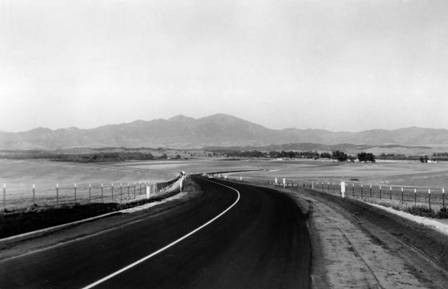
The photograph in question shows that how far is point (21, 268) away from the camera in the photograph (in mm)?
10383

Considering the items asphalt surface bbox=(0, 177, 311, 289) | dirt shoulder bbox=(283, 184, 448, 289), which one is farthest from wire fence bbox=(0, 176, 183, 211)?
dirt shoulder bbox=(283, 184, 448, 289)

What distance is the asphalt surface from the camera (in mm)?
9234

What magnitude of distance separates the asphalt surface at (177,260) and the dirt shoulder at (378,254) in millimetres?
514

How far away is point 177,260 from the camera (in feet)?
37.1

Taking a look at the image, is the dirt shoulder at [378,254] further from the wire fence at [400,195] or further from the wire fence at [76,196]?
the wire fence at [76,196]

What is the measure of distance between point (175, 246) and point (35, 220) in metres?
7.92

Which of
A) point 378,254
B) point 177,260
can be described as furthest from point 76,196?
point 378,254

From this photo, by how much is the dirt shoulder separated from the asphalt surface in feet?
1.69

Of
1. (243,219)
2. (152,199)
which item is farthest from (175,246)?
(152,199)

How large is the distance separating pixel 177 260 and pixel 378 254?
16.0ft

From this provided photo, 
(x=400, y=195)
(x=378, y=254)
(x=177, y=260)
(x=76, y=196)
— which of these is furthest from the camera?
(x=400, y=195)

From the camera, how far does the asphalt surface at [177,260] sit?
30.3 feet

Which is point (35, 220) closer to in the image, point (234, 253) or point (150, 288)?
point (234, 253)

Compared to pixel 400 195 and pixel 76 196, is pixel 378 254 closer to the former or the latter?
pixel 400 195
